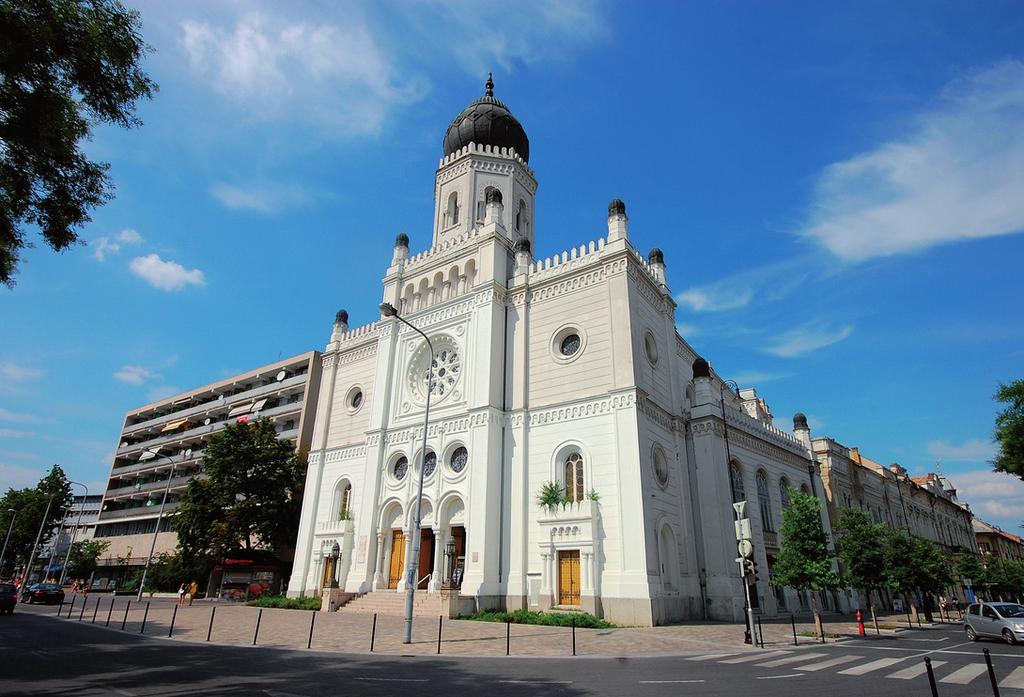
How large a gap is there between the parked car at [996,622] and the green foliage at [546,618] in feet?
43.5

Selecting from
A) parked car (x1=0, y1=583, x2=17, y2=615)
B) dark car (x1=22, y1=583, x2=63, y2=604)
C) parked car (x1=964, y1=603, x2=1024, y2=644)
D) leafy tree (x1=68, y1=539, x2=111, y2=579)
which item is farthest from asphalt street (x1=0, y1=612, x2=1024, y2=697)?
leafy tree (x1=68, y1=539, x2=111, y2=579)

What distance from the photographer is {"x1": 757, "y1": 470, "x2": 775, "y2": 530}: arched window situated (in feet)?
107

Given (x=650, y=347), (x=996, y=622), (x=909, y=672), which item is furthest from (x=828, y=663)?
(x=650, y=347)

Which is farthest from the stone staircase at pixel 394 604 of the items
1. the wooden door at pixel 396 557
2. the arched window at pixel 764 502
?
the arched window at pixel 764 502

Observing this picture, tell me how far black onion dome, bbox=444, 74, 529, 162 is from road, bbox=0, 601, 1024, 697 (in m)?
34.5

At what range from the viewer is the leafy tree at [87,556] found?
5782cm

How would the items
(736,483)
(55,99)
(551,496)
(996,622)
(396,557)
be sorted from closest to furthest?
(55,99) → (996,622) → (551,496) → (396,557) → (736,483)

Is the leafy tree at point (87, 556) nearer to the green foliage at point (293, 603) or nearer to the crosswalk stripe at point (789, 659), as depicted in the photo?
the green foliage at point (293, 603)

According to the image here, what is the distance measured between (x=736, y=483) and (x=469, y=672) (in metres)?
23.7

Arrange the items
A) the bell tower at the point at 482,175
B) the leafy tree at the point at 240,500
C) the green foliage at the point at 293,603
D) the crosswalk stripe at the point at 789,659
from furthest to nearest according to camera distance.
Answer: the bell tower at the point at 482,175 → the leafy tree at the point at 240,500 → the green foliage at the point at 293,603 → the crosswalk stripe at the point at 789,659

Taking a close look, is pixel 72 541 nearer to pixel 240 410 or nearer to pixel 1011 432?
pixel 240 410

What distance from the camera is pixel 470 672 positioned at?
39.0ft

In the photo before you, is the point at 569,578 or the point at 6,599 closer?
the point at 569,578

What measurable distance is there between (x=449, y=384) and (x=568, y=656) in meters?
19.3
